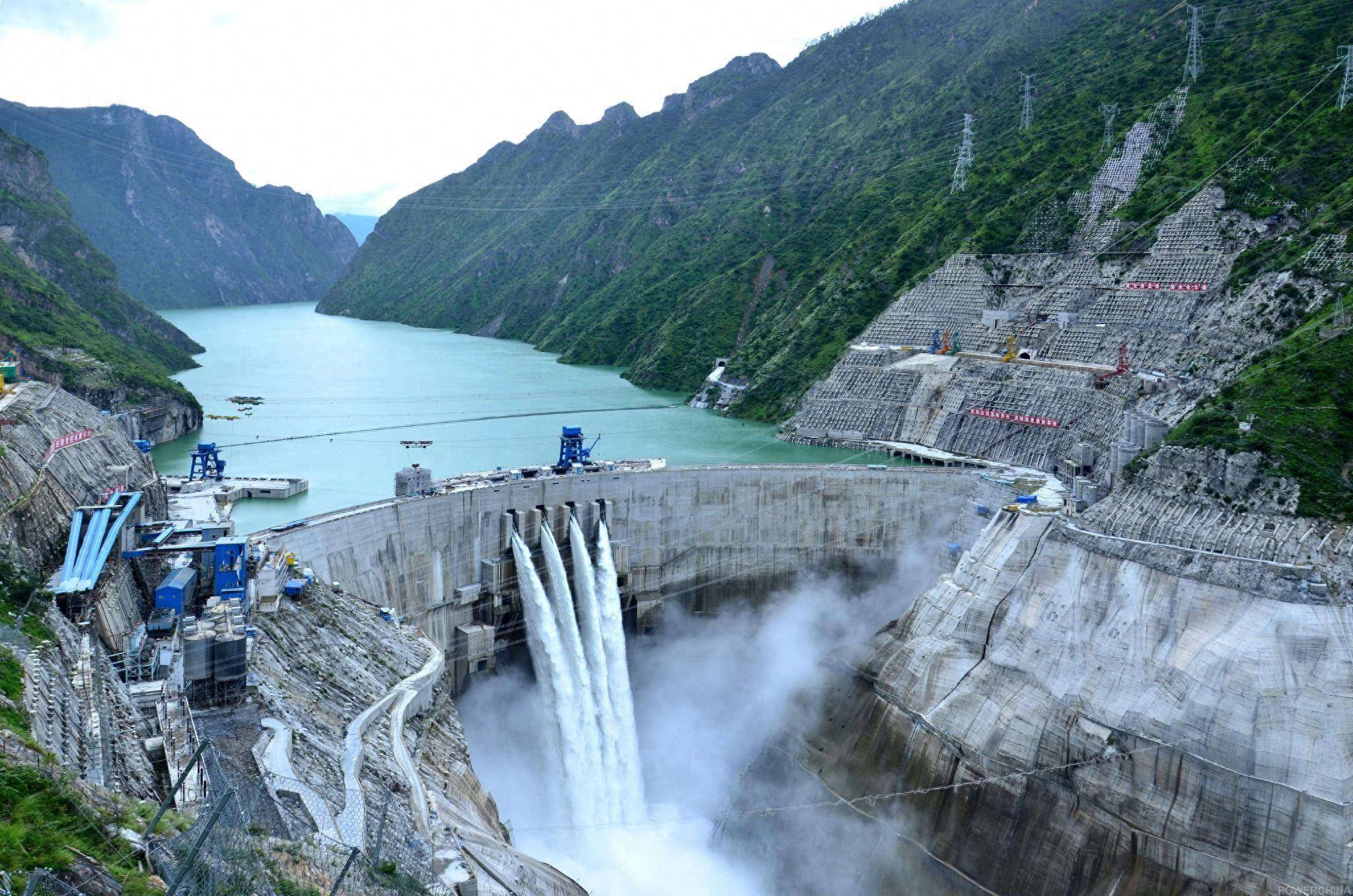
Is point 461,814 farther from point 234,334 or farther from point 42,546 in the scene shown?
point 234,334

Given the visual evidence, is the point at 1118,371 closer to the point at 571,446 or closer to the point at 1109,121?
the point at 1109,121

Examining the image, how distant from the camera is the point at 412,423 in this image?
8506cm

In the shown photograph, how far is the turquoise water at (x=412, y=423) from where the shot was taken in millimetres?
67750

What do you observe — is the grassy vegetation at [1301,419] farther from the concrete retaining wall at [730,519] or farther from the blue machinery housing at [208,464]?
the blue machinery housing at [208,464]

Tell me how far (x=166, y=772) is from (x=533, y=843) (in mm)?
19213

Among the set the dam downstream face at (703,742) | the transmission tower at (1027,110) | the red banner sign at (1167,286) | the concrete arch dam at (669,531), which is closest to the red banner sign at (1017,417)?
the red banner sign at (1167,286)

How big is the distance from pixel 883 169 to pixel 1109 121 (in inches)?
1732

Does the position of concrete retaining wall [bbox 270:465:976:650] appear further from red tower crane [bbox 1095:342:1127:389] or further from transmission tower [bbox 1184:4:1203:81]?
transmission tower [bbox 1184:4:1203:81]

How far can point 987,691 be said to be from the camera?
136ft

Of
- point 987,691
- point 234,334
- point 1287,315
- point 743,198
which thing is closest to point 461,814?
point 987,691

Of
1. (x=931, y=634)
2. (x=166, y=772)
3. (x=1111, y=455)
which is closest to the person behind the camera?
(x=166, y=772)

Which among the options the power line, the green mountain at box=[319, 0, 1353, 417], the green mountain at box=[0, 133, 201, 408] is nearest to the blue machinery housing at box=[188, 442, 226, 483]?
the power line

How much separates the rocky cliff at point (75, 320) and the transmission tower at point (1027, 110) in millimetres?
72428

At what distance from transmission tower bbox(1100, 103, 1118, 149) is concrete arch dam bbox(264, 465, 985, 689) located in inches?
1587
